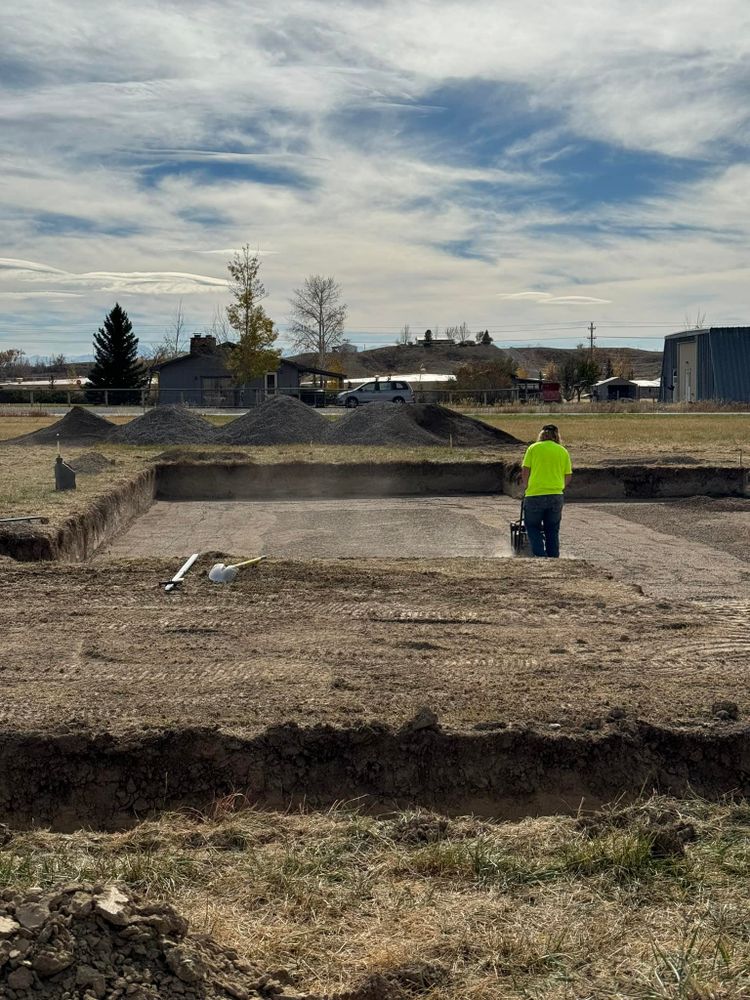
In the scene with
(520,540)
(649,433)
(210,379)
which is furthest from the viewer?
(210,379)

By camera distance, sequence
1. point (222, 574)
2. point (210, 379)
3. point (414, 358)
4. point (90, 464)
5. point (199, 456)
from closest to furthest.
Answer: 1. point (222, 574)
2. point (90, 464)
3. point (199, 456)
4. point (210, 379)
5. point (414, 358)

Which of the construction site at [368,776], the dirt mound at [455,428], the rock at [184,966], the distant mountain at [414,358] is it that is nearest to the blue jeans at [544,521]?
the construction site at [368,776]

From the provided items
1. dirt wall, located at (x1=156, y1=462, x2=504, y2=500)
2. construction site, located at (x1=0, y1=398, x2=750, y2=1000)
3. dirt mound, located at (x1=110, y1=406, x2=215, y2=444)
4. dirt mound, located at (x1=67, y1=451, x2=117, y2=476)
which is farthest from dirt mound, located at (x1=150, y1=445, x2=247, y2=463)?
construction site, located at (x1=0, y1=398, x2=750, y2=1000)

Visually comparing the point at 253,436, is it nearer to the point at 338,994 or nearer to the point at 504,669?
the point at 504,669

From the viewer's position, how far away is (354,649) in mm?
7160

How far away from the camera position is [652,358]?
17400 centimetres

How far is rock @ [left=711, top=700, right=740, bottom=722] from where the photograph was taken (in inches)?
Result: 227

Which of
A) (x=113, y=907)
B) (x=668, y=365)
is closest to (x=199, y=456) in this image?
(x=113, y=907)

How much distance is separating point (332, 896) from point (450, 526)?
12.1 meters

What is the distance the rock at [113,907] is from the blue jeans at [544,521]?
8886mm

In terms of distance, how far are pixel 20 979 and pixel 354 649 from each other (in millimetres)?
4360

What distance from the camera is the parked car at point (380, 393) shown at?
4959 cm

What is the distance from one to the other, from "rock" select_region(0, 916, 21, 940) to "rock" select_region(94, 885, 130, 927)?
9.1 inches

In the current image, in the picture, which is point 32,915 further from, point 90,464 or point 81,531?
point 90,464
